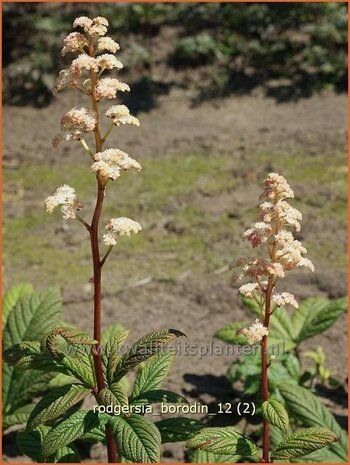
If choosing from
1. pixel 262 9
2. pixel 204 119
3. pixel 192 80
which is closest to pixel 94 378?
pixel 204 119

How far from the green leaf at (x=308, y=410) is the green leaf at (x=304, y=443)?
2.06ft

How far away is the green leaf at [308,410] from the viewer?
3.26 meters

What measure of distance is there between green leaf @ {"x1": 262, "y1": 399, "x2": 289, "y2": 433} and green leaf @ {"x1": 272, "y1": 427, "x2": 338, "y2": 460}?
13cm

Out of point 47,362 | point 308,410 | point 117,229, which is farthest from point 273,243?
point 308,410

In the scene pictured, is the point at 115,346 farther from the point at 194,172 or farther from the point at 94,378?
the point at 194,172

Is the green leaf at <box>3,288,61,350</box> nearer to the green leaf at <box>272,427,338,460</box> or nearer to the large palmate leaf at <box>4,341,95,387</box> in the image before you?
the large palmate leaf at <box>4,341,95,387</box>

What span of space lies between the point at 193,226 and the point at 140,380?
2.83 meters

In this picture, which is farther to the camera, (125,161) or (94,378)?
(94,378)

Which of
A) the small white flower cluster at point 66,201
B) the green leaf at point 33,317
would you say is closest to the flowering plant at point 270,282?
the small white flower cluster at point 66,201

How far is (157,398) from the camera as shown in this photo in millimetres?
2713

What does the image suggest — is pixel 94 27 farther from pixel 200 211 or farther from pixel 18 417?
pixel 200 211

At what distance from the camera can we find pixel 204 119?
7.57 metres

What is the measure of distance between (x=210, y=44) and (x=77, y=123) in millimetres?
6366

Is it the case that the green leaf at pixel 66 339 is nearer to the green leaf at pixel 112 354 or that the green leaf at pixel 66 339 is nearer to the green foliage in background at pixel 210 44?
the green leaf at pixel 112 354
